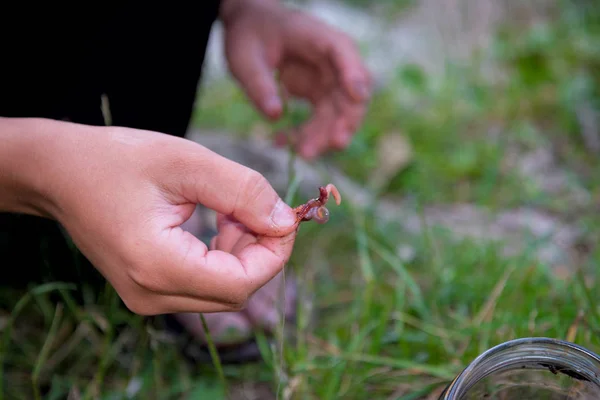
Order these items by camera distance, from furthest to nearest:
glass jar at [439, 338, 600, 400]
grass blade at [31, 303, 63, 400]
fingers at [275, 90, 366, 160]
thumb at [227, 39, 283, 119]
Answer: fingers at [275, 90, 366, 160], thumb at [227, 39, 283, 119], grass blade at [31, 303, 63, 400], glass jar at [439, 338, 600, 400]

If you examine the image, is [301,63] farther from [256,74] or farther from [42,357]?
[42,357]

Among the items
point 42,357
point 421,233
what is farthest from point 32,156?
point 421,233

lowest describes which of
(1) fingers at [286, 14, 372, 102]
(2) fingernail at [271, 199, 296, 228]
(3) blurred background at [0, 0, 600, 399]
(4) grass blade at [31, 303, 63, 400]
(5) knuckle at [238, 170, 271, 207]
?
(4) grass blade at [31, 303, 63, 400]

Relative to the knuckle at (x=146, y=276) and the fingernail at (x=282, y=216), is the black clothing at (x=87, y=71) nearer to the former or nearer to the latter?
the knuckle at (x=146, y=276)

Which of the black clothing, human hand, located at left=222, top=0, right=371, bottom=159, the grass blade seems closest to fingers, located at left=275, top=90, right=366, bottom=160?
human hand, located at left=222, top=0, right=371, bottom=159

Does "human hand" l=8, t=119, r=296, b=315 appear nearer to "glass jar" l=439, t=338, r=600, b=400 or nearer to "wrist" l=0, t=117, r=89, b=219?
"wrist" l=0, t=117, r=89, b=219

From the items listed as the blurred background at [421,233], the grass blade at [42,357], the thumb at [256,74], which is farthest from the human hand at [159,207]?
the thumb at [256,74]
